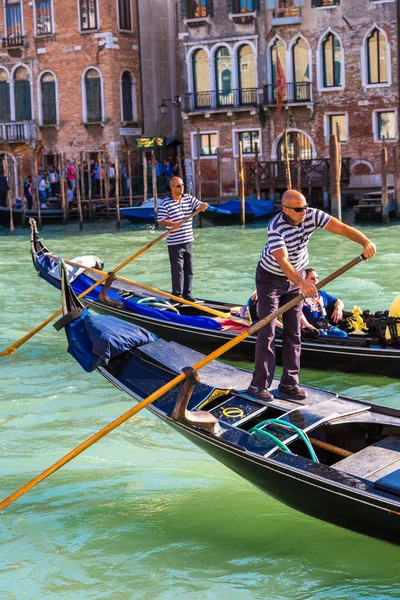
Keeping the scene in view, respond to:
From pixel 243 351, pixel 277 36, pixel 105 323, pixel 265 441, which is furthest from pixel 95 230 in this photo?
pixel 265 441

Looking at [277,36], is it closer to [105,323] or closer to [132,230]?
[132,230]

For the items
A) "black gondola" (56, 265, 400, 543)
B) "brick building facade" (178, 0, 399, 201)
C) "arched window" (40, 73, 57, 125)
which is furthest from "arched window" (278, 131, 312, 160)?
"black gondola" (56, 265, 400, 543)

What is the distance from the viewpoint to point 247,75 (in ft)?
47.8

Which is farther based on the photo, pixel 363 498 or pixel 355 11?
pixel 355 11

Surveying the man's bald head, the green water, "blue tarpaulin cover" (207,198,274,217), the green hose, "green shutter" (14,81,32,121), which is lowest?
the green water

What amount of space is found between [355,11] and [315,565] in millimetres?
12018

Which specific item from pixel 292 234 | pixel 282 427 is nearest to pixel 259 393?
pixel 282 427

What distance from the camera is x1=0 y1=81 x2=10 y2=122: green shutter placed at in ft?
53.5

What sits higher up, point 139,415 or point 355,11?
point 355,11

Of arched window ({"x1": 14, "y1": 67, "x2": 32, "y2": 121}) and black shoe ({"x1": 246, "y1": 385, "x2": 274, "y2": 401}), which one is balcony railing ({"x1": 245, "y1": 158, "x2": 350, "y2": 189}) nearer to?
arched window ({"x1": 14, "y1": 67, "x2": 32, "y2": 121})

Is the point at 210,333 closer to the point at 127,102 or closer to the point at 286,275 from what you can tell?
the point at 286,275

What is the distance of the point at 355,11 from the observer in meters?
13.7

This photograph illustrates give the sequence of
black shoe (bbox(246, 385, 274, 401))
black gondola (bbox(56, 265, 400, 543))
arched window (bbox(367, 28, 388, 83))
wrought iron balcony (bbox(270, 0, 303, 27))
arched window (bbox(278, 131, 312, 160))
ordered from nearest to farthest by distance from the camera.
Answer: black gondola (bbox(56, 265, 400, 543)), black shoe (bbox(246, 385, 274, 401)), arched window (bbox(367, 28, 388, 83)), wrought iron balcony (bbox(270, 0, 303, 27)), arched window (bbox(278, 131, 312, 160))

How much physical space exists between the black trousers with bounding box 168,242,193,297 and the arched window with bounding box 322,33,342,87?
30.6 ft
